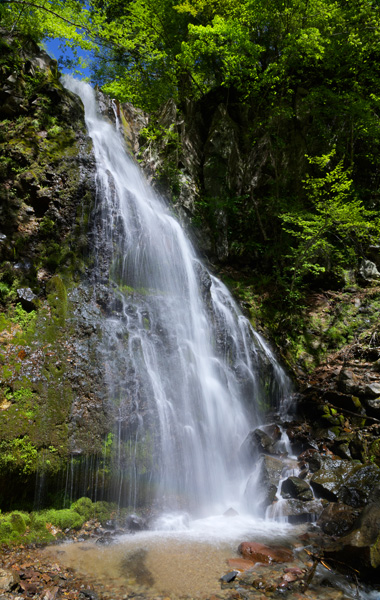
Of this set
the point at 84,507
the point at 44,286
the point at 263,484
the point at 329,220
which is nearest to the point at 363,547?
the point at 263,484

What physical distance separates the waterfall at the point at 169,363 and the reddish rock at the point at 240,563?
166 cm

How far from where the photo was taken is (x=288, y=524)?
5391 mm

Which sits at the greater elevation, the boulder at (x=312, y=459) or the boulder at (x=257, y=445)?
the boulder at (x=257, y=445)

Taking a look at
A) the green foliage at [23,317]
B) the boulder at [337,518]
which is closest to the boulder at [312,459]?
the boulder at [337,518]

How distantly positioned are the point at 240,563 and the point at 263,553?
0.38 m

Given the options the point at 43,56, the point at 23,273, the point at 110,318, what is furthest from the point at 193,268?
the point at 43,56

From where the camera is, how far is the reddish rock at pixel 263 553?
4.14 meters

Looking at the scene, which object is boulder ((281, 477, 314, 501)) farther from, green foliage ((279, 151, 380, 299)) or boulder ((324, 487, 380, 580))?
green foliage ((279, 151, 380, 299))

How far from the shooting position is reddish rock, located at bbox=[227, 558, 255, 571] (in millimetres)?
3934

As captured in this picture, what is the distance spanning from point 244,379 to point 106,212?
5.39 meters

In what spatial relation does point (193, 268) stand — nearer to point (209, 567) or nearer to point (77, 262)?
point (77, 262)

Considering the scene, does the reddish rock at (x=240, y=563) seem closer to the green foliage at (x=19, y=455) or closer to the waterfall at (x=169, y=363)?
the waterfall at (x=169, y=363)

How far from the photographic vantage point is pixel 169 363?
7062 mm

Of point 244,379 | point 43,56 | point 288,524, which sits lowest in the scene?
point 288,524
